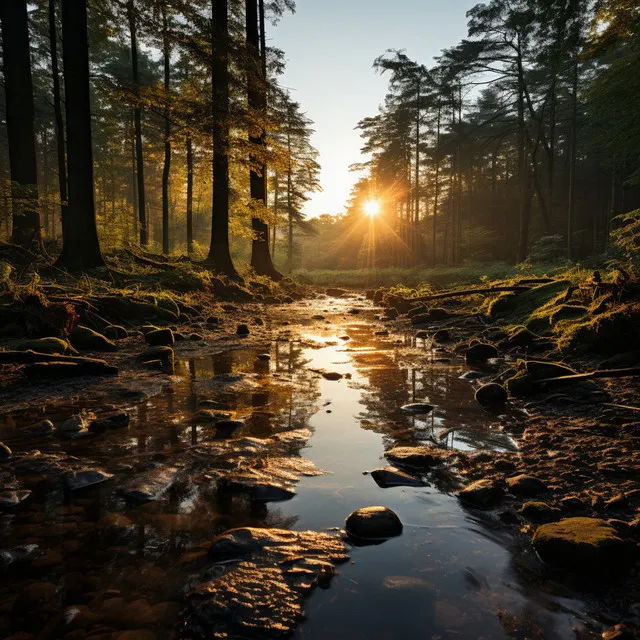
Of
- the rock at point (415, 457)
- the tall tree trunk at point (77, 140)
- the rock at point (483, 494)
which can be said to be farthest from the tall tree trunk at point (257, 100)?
the rock at point (483, 494)

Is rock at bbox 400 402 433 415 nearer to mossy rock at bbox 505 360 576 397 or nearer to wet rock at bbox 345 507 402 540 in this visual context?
mossy rock at bbox 505 360 576 397

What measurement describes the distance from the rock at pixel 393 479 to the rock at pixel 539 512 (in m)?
0.54

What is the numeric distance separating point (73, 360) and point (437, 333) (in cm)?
568

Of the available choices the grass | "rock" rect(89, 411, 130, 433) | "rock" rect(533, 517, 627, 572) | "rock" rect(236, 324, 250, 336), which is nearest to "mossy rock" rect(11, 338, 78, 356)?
"rock" rect(89, 411, 130, 433)

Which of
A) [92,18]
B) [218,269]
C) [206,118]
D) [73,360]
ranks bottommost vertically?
[73,360]

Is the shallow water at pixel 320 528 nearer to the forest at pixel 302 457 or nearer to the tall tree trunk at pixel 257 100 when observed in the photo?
the forest at pixel 302 457

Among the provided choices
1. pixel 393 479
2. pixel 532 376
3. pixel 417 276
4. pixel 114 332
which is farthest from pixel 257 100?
pixel 417 276

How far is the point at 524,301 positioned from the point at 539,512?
6446 millimetres

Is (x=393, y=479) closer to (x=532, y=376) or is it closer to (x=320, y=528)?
(x=320, y=528)

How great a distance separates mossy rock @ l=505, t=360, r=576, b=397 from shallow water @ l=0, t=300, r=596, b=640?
0.49 meters

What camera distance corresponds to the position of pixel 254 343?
6617mm

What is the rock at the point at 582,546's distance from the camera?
1.51 m

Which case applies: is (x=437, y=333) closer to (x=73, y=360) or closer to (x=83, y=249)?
(x=73, y=360)

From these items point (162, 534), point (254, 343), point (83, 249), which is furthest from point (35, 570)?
point (83, 249)
